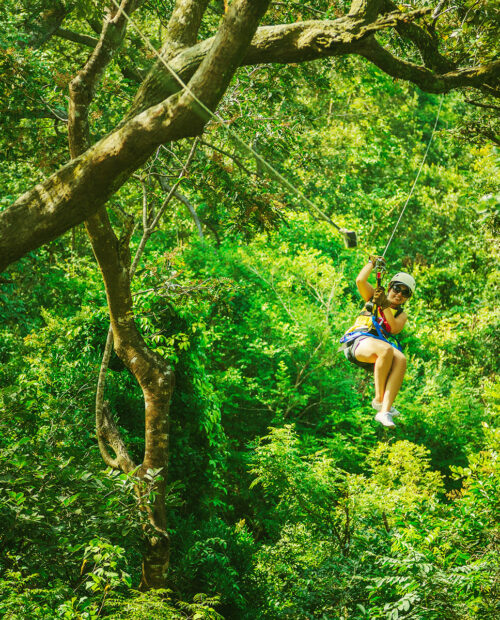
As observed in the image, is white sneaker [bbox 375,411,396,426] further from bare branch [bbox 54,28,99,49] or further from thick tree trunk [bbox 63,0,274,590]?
bare branch [bbox 54,28,99,49]

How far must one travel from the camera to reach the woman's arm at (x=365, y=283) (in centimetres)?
467

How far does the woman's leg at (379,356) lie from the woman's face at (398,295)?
0.36m

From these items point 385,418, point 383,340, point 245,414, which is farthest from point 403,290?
point 245,414

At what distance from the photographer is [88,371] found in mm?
6500

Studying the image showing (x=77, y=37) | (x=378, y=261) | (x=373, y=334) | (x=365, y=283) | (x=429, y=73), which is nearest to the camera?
(x=429, y=73)

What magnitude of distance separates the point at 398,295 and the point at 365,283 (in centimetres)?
34

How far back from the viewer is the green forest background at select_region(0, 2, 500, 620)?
3848mm

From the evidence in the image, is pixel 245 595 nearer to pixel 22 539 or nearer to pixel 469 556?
pixel 469 556

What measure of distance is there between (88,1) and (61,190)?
3.53 meters

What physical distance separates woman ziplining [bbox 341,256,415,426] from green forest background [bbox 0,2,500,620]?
35.1 inches

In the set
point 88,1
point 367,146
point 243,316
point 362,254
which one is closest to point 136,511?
point 88,1

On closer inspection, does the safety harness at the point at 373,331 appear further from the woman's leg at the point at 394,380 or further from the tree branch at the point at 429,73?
the tree branch at the point at 429,73

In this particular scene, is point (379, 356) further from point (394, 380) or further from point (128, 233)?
point (128, 233)

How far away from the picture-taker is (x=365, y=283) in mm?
4801
